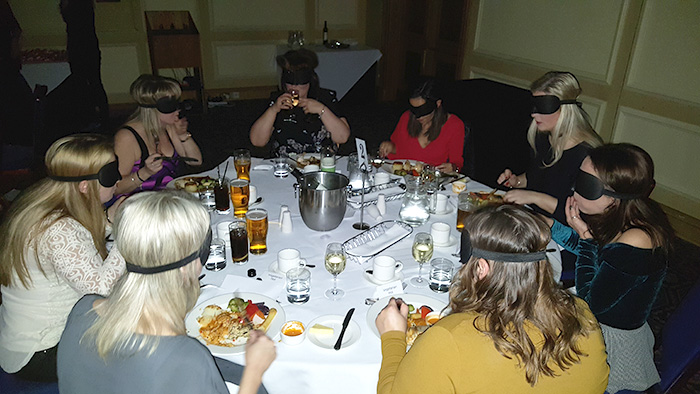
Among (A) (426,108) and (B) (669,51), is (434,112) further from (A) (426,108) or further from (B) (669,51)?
(B) (669,51)

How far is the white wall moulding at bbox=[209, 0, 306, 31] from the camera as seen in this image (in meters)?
7.71

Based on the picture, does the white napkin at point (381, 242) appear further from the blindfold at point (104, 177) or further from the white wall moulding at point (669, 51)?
the white wall moulding at point (669, 51)

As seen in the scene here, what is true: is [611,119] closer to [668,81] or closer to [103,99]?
[668,81]

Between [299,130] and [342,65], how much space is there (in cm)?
412

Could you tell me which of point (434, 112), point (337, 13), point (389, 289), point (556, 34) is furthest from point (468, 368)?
point (337, 13)

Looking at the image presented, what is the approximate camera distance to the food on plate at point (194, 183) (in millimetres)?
2637

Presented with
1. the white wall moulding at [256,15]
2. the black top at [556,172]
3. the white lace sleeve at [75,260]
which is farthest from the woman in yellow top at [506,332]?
the white wall moulding at [256,15]

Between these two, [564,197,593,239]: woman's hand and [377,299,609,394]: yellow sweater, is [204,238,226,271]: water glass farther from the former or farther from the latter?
[564,197,593,239]: woman's hand

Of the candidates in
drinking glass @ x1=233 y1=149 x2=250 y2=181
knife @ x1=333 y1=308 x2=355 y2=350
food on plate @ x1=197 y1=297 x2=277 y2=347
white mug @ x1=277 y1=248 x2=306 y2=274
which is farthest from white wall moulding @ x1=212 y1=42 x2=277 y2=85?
knife @ x1=333 y1=308 x2=355 y2=350

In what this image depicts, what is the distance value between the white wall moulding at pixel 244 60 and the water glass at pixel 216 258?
6.61 metres

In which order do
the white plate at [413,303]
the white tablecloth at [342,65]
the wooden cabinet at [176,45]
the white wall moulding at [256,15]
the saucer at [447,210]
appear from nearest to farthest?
the white plate at [413,303], the saucer at [447,210], the wooden cabinet at [176,45], the white tablecloth at [342,65], the white wall moulding at [256,15]

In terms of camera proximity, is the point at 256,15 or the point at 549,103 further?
the point at 256,15

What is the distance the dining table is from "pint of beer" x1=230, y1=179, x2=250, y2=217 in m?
0.06

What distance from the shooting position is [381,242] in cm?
217
